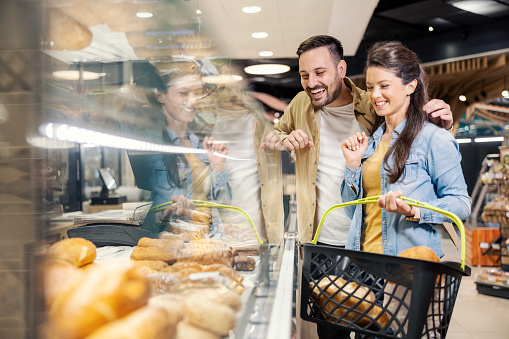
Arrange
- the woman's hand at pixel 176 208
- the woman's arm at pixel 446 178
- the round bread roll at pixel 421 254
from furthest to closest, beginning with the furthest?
the woman's arm at pixel 446 178, the round bread roll at pixel 421 254, the woman's hand at pixel 176 208

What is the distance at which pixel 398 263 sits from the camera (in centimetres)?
101

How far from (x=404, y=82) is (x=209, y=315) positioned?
1.34m

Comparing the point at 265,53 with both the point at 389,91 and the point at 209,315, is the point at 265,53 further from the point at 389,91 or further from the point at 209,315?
the point at 209,315

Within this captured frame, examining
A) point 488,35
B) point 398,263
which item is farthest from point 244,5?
point 488,35

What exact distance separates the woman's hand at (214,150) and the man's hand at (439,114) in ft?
3.17

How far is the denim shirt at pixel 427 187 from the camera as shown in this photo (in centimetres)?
141

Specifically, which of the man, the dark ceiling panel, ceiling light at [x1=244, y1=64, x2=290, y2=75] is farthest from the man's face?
the dark ceiling panel

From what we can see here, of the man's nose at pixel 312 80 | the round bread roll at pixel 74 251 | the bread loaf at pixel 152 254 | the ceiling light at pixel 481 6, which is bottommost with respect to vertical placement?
the bread loaf at pixel 152 254

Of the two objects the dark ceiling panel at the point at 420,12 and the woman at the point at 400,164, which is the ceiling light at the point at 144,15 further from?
the dark ceiling panel at the point at 420,12

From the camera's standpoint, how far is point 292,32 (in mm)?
3898

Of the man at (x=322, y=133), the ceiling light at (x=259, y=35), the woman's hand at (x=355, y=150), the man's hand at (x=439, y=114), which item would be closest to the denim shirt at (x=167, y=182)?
the woman's hand at (x=355, y=150)

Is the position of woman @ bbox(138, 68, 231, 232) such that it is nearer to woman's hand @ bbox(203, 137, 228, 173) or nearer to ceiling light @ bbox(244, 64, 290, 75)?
woman's hand @ bbox(203, 137, 228, 173)

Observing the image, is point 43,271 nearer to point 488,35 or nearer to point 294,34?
point 294,34

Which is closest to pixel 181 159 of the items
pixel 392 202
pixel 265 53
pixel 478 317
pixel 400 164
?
pixel 392 202
